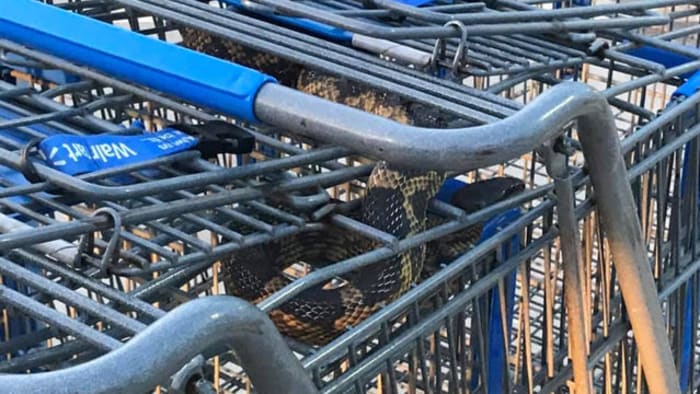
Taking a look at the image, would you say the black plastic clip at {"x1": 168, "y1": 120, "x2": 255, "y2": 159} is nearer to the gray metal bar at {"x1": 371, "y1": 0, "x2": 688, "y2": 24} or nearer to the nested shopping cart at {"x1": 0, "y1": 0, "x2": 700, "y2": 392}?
the nested shopping cart at {"x1": 0, "y1": 0, "x2": 700, "y2": 392}

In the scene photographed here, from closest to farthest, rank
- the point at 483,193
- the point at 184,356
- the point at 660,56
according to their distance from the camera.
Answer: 1. the point at 184,356
2. the point at 483,193
3. the point at 660,56

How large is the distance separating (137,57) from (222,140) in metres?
0.08

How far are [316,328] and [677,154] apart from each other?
39 centimetres

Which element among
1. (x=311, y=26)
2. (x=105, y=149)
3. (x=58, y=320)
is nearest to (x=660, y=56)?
(x=311, y=26)

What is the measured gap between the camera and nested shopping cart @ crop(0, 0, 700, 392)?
0.61 meters

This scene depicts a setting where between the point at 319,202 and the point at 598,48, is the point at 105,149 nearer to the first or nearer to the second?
the point at 319,202

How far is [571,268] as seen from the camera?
0.82 m

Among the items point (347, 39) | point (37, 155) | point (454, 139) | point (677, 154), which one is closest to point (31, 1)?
point (37, 155)

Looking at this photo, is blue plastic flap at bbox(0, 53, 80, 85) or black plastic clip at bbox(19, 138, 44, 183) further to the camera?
blue plastic flap at bbox(0, 53, 80, 85)

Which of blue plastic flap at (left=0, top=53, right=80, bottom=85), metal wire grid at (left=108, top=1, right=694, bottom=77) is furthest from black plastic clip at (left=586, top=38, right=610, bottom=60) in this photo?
blue plastic flap at (left=0, top=53, right=80, bottom=85)

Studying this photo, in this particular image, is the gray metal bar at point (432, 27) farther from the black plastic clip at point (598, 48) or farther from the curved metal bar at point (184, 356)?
the curved metal bar at point (184, 356)

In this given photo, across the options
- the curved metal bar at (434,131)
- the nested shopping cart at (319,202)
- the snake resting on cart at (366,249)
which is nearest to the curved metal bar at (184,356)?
the nested shopping cart at (319,202)

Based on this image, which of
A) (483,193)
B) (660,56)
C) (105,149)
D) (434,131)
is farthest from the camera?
(660,56)

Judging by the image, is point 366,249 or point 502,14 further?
point 502,14
